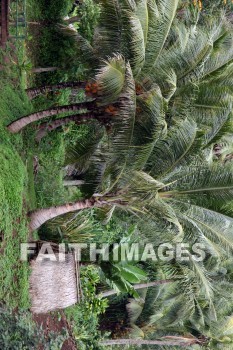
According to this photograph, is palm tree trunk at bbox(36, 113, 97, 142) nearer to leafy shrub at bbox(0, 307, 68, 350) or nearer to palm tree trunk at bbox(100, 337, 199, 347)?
leafy shrub at bbox(0, 307, 68, 350)

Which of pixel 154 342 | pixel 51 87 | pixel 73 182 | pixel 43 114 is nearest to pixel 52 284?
pixel 73 182

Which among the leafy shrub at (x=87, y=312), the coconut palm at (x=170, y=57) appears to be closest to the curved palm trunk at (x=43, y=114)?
the coconut palm at (x=170, y=57)

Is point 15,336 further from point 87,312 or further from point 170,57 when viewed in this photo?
point 87,312

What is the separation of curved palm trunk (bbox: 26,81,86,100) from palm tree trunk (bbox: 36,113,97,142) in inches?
30.7

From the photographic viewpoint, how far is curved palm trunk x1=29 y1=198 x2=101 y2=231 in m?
12.3

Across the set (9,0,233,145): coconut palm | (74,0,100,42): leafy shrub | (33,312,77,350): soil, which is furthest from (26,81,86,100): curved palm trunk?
(33,312,77,350): soil

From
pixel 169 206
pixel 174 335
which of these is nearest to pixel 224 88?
pixel 169 206

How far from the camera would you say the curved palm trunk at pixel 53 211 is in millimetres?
12258

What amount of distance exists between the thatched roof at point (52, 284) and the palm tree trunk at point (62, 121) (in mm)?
3255

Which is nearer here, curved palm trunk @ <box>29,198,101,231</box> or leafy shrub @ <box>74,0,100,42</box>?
curved palm trunk @ <box>29,198,101,231</box>

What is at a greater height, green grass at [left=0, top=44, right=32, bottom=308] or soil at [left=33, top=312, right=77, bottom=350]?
green grass at [left=0, top=44, right=32, bottom=308]

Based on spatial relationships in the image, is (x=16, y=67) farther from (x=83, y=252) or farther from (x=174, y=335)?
(x=174, y=335)

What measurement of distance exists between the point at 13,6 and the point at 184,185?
262 inches

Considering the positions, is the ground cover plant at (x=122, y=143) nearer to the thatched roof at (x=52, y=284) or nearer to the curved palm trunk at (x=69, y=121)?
the curved palm trunk at (x=69, y=121)
